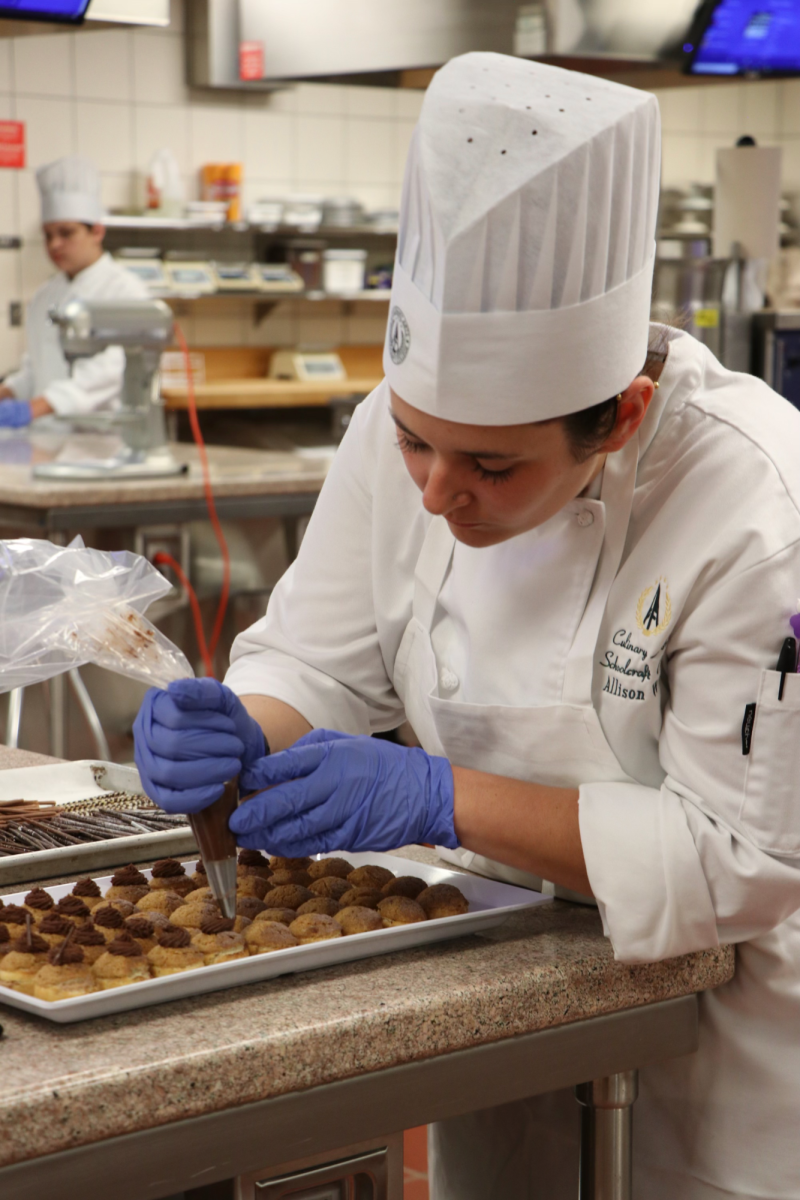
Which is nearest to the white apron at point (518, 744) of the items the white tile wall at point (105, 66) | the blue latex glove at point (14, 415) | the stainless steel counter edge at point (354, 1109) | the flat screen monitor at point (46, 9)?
the stainless steel counter edge at point (354, 1109)

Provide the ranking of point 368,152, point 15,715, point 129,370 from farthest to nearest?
point 368,152
point 129,370
point 15,715

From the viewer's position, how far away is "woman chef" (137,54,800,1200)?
1.12 meters

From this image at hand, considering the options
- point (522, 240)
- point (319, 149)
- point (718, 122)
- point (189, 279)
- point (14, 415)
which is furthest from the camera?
point (718, 122)

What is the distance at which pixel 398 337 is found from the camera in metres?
1.21

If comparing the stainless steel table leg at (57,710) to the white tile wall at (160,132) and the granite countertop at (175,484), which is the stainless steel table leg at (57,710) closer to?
the granite countertop at (175,484)

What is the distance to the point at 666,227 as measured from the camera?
8.50 meters

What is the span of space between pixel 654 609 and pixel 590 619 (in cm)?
7

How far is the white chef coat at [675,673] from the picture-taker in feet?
3.73

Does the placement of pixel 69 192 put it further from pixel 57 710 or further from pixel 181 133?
pixel 57 710

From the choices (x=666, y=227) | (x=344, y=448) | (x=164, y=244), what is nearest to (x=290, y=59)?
(x=164, y=244)

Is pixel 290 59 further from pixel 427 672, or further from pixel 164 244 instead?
pixel 427 672

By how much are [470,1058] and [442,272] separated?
588 mm

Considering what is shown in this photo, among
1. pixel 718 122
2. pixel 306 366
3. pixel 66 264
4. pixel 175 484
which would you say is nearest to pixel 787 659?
pixel 175 484

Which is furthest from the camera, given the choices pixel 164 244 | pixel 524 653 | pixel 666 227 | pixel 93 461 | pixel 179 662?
pixel 666 227
